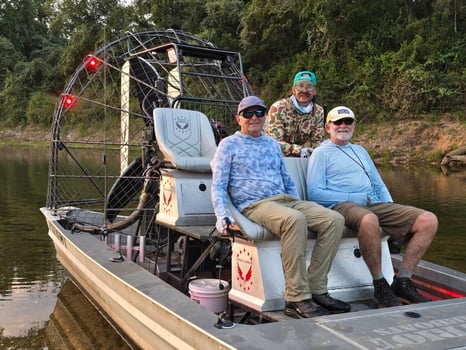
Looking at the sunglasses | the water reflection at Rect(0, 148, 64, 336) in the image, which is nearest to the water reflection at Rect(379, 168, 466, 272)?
the sunglasses

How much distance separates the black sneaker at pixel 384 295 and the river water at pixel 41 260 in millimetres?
2139

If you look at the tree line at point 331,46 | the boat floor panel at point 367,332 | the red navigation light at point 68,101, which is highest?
the tree line at point 331,46

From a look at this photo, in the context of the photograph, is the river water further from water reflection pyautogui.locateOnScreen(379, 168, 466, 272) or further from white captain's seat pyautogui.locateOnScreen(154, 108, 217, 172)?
white captain's seat pyautogui.locateOnScreen(154, 108, 217, 172)

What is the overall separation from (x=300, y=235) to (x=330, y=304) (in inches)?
18.7

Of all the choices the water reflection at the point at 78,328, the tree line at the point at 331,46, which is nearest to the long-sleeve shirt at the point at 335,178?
the water reflection at the point at 78,328

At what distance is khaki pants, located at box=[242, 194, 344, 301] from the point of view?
3.26 metres

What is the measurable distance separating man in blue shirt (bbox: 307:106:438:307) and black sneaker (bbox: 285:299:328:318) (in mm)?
609

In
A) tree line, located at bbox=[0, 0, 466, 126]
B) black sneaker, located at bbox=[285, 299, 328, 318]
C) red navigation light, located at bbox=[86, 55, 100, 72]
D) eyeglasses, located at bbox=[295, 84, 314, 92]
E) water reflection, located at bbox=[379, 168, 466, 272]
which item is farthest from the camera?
tree line, located at bbox=[0, 0, 466, 126]

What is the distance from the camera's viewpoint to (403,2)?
26.2m

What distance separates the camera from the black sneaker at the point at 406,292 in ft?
11.9

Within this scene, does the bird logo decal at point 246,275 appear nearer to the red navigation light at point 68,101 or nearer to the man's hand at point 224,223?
the man's hand at point 224,223

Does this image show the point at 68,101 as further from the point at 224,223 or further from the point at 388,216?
the point at 388,216

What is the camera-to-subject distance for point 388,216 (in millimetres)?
3895

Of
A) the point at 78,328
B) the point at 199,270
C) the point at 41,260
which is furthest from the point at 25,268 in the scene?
the point at 199,270
